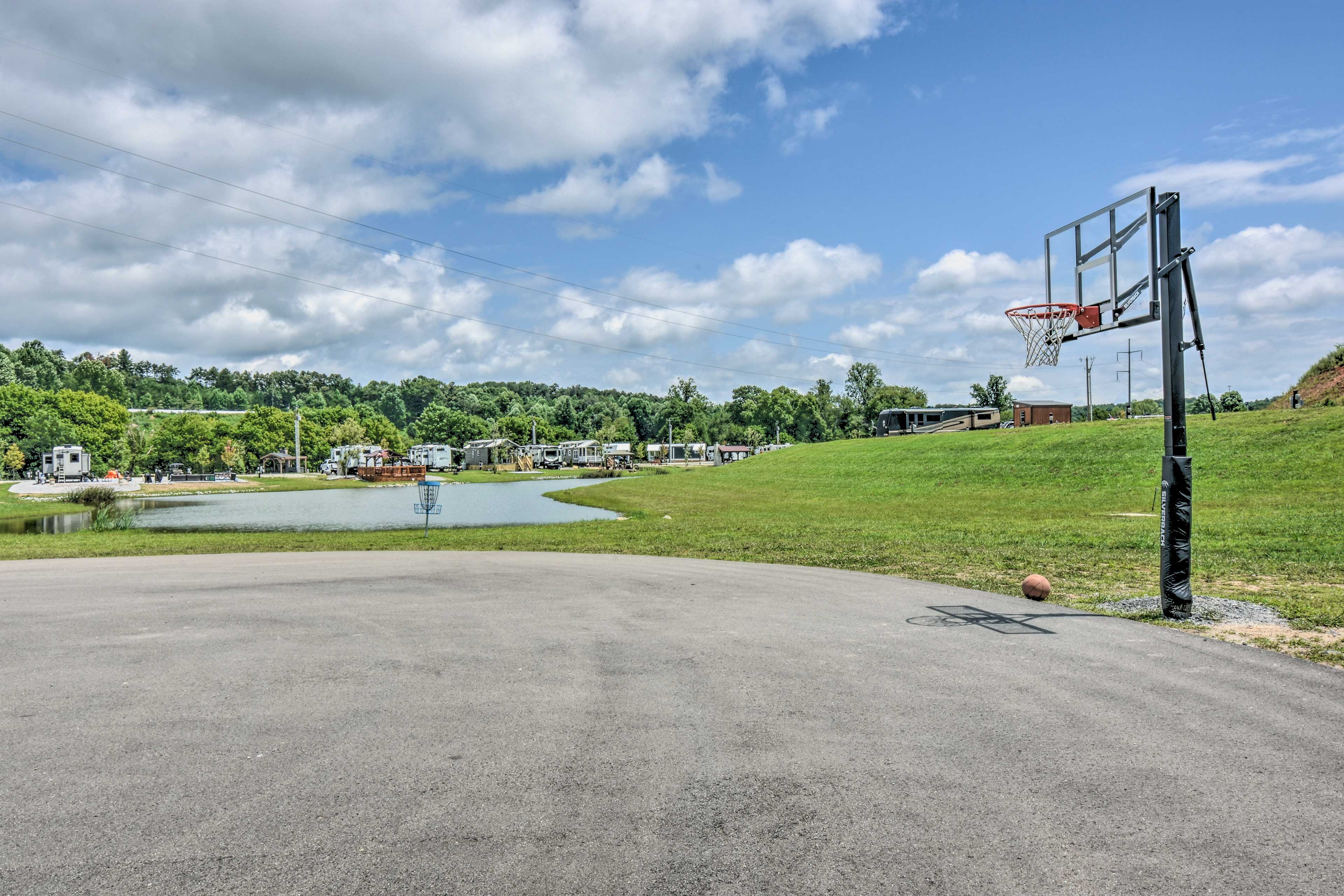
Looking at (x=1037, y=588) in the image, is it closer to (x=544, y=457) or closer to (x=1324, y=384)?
(x=1324, y=384)

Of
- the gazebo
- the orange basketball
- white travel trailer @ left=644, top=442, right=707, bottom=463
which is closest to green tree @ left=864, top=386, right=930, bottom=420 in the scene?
white travel trailer @ left=644, top=442, right=707, bottom=463

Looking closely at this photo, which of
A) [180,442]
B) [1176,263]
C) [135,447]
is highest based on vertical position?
[1176,263]

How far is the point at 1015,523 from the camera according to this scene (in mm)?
26297

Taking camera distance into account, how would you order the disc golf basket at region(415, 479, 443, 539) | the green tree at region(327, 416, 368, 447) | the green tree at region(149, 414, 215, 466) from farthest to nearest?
the green tree at region(327, 416, 368, 447) < the green tree at region(149, 414, 215, 466) < the disc golf basket at region(415, 479, 443, 539)

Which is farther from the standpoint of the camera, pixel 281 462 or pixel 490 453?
pixel 490 453

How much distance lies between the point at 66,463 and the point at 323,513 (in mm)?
52894

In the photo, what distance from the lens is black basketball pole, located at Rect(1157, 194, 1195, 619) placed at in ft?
34.3

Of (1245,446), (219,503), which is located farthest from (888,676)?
(219,503)

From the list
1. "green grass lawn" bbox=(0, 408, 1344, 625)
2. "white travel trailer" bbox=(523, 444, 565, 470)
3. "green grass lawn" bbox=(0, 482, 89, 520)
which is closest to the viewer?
"green grass lawn" bbox=(0, 408, 1344, 625)

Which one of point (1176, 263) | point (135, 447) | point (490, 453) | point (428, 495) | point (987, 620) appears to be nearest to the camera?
point (987, 620)

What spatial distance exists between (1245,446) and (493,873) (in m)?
44.4

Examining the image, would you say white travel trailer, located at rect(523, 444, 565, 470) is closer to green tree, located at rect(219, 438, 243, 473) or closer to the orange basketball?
green tree, located at rect(219, 438, 243, 473)

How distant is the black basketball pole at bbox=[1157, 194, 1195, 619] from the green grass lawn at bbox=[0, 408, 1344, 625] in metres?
1.39

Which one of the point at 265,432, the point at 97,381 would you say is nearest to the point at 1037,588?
the point at 265,432
